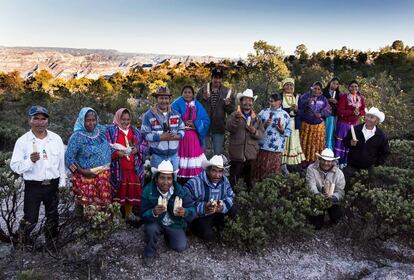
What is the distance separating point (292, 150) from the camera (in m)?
5.99

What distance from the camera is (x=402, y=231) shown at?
4.84 meters

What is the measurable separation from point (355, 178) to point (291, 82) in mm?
1694

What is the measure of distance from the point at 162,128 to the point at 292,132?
2.24 meters

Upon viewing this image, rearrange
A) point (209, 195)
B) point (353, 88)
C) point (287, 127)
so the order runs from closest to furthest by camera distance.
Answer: point (209, 195) < point (287, 127) < point (353, 88)

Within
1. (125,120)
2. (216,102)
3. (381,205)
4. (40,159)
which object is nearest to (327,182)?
(381,205)

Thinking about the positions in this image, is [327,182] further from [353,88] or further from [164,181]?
[164,181]

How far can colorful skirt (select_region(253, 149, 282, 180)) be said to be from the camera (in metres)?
5.50

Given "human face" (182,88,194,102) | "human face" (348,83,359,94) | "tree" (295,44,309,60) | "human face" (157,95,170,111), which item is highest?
"tree" (295,44,309,60)

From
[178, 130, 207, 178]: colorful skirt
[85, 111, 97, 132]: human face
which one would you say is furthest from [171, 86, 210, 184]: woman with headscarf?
[85, 111, 97, 132]: human face

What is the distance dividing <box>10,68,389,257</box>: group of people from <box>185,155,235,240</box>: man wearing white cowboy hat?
0.01m

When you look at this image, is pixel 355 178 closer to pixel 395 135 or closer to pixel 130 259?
pixel 130 259

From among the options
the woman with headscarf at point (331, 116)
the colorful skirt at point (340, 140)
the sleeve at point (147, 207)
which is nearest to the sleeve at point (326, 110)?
the woman with headscarf at point (331, 116)

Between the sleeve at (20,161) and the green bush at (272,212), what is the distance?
221 cm

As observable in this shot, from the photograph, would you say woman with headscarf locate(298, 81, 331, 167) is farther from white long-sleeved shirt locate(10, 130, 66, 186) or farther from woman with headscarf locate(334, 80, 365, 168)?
white long-sleeved shirt locate(10, 130, 66, 186)
